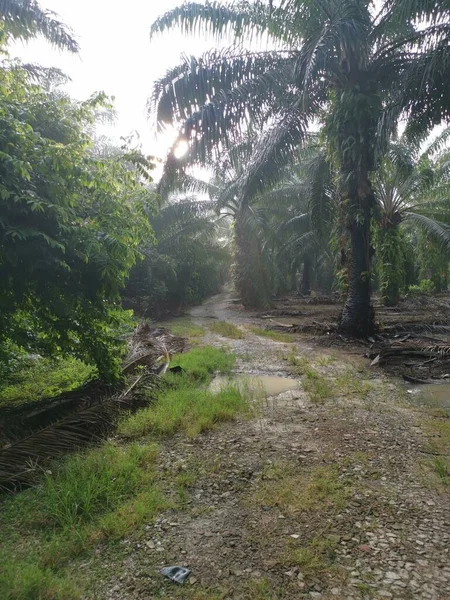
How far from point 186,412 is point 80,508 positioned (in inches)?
78.3

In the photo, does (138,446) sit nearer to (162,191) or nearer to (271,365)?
(271,365)

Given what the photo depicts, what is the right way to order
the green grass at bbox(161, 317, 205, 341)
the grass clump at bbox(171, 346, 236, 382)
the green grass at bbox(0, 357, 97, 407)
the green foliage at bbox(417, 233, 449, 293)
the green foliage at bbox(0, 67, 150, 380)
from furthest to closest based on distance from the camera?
the green foliage at bbox(417, 233, 449, 293) → the green grass at bbox(161, 317, 205, 341) → the grass clump at bbox(171, 346, 236, 382) → the green grass at bbox(0, 357, 97, 407) → the green foliage at bbox(0, 67, 150, 380)

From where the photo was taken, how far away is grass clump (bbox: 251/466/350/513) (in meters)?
2.82

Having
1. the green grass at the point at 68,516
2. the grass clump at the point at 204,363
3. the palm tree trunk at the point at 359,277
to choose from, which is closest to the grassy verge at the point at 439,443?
the green grass at the point at 68,516

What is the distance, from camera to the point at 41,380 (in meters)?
5.72

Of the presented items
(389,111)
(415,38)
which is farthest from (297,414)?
(415,38)

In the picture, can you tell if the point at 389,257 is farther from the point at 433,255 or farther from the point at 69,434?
the point at 69,434

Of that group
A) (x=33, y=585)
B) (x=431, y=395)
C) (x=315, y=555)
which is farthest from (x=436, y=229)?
(x=33, y=585)

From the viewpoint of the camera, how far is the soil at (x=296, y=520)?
7.03ft

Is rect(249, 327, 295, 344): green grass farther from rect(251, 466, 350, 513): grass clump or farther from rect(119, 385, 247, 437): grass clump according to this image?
rect(251, 466, 350, 513): grass clump

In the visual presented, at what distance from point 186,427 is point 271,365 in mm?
3203

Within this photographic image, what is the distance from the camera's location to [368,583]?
6.93 feet

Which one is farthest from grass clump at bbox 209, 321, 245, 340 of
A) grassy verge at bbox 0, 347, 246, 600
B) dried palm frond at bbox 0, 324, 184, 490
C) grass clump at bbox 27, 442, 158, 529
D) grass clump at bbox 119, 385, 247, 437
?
grass clump at bbox 27, 442, 158, 529

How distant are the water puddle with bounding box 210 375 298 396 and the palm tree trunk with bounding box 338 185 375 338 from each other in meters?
3.27
